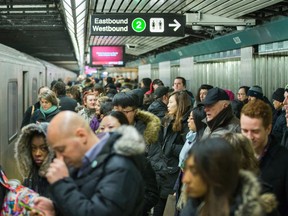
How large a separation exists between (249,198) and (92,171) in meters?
0.67

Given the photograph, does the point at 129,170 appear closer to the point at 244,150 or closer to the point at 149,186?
the point at 244,150

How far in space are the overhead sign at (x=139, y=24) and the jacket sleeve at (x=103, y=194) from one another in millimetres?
6695

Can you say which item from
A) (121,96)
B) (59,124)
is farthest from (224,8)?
(59,124)

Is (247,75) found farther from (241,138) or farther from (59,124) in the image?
(59,124)

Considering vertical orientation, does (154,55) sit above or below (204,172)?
above

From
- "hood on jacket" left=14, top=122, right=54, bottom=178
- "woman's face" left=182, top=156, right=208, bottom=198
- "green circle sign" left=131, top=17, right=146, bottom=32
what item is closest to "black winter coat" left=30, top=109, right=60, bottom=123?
"hood on jacket" left=14, top=122, right=54, bottom=178

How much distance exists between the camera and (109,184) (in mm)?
2078

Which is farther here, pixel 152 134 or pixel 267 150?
pixel 152 134

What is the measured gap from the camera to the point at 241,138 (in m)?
2.70

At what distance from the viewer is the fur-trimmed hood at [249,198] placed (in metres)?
1.99

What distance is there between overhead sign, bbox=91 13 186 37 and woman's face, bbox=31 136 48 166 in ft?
19.0

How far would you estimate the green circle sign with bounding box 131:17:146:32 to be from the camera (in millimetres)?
8680

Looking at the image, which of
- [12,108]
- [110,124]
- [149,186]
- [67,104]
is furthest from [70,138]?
[12,108]

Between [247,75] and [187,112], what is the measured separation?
213 inches
